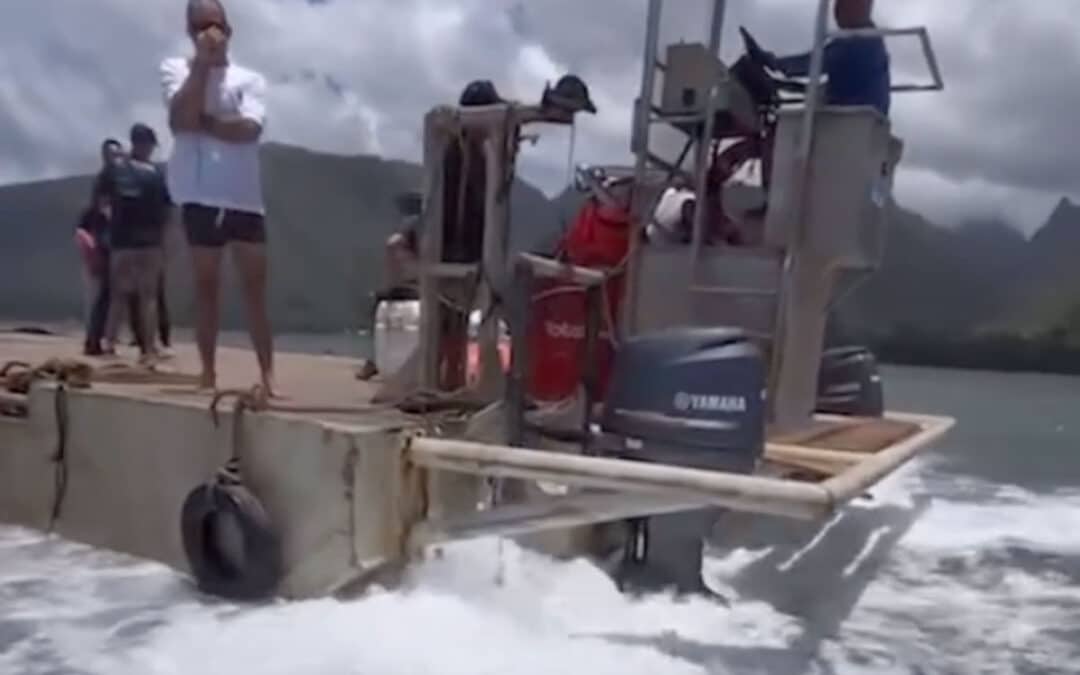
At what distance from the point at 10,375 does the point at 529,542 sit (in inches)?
98.1

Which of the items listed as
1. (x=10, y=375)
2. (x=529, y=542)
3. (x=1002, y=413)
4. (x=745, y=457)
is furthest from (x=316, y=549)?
(x=1002, y=413)

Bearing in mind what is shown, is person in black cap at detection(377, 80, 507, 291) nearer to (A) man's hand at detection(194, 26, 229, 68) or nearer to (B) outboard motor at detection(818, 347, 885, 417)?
(A) man's hand at detection(194, 26, 229, 68)

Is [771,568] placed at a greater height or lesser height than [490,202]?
lesser

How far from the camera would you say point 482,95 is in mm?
5594

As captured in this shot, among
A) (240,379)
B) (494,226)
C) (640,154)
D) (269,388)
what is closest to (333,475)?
(269,388)

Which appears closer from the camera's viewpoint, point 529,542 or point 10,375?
point 529,542

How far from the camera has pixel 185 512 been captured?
197 inches

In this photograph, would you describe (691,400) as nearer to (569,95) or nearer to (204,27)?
(569,95)

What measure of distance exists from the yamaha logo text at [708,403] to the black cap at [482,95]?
1517mm

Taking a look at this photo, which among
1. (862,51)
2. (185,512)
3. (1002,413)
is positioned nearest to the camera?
(185,512)

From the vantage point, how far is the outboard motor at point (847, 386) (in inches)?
303

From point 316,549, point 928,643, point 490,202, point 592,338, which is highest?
point 490,202

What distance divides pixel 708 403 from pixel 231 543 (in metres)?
1.70

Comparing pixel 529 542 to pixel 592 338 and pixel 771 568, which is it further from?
pixel 771 568
